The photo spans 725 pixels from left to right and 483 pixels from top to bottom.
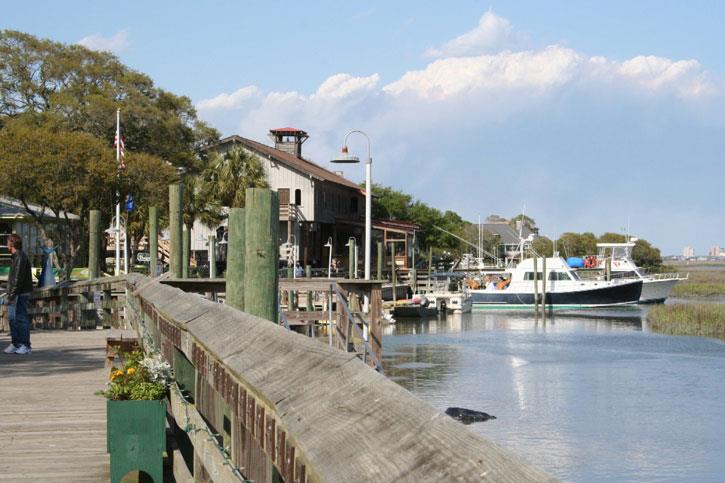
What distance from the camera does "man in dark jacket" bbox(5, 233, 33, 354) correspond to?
14.7 meters

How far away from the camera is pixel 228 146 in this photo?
206ft

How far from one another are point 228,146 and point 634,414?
4207 centimetres

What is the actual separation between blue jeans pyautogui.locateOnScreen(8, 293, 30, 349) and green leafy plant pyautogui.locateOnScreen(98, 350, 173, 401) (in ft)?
28.7

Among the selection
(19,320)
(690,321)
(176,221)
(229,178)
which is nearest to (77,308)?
(176,221)

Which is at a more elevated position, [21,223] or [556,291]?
[21,223]

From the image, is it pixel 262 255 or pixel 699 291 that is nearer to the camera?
pixel 262 255

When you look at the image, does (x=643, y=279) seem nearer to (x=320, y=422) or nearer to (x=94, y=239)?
(x=94, y=239)

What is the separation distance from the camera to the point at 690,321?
48.7m

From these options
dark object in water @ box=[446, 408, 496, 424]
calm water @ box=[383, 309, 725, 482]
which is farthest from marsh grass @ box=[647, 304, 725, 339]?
dark object in water @ box=[446, 408, 496, 424]

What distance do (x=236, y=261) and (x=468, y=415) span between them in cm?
1435

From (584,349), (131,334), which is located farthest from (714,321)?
(131,334)

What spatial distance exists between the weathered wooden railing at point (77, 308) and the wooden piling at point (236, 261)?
40.2 ft

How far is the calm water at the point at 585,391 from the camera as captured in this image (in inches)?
755

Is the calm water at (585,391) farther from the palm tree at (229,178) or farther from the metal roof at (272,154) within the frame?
the metal roof at (272,154)
